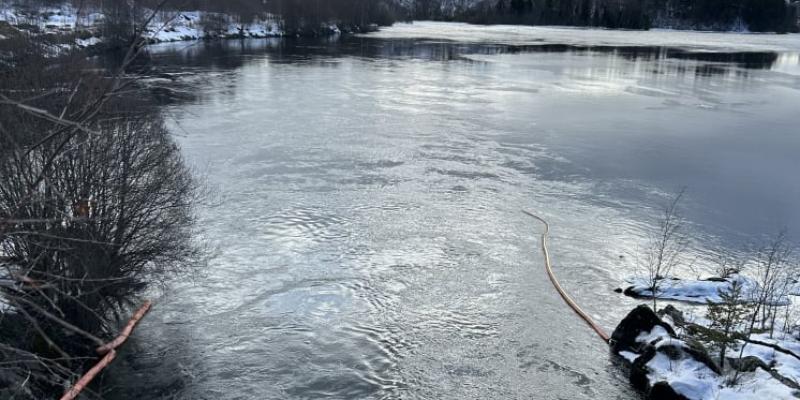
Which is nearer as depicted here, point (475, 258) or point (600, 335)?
point (600, 335)

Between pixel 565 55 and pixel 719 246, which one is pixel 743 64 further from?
pixel 719 246

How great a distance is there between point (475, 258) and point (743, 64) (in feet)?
142

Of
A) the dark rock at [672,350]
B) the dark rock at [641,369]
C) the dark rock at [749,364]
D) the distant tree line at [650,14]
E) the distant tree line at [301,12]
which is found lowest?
the dark rock at [641,369]

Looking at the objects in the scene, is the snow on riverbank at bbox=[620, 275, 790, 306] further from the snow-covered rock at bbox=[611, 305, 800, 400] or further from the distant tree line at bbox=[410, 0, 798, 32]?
the distant tree line at bbox=[410, 0, 798, 32]

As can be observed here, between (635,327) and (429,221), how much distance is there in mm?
5587

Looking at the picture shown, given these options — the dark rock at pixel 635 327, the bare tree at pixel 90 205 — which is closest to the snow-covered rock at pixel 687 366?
the dark rock at pixel 635 327

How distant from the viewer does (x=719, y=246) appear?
13.1 metres

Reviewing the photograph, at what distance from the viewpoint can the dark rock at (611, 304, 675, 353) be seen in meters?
9.32

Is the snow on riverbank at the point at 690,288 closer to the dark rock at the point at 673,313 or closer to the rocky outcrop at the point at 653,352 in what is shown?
the dark rock at the point at 673,313

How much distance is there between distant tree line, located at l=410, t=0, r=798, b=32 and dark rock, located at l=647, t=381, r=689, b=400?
108 metres

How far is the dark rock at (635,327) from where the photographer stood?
9.32 metres

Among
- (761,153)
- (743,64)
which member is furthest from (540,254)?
(743,64)

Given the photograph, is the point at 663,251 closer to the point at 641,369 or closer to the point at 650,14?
the point at 641,369

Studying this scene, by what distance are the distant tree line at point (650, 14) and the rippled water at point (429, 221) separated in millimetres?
83909
